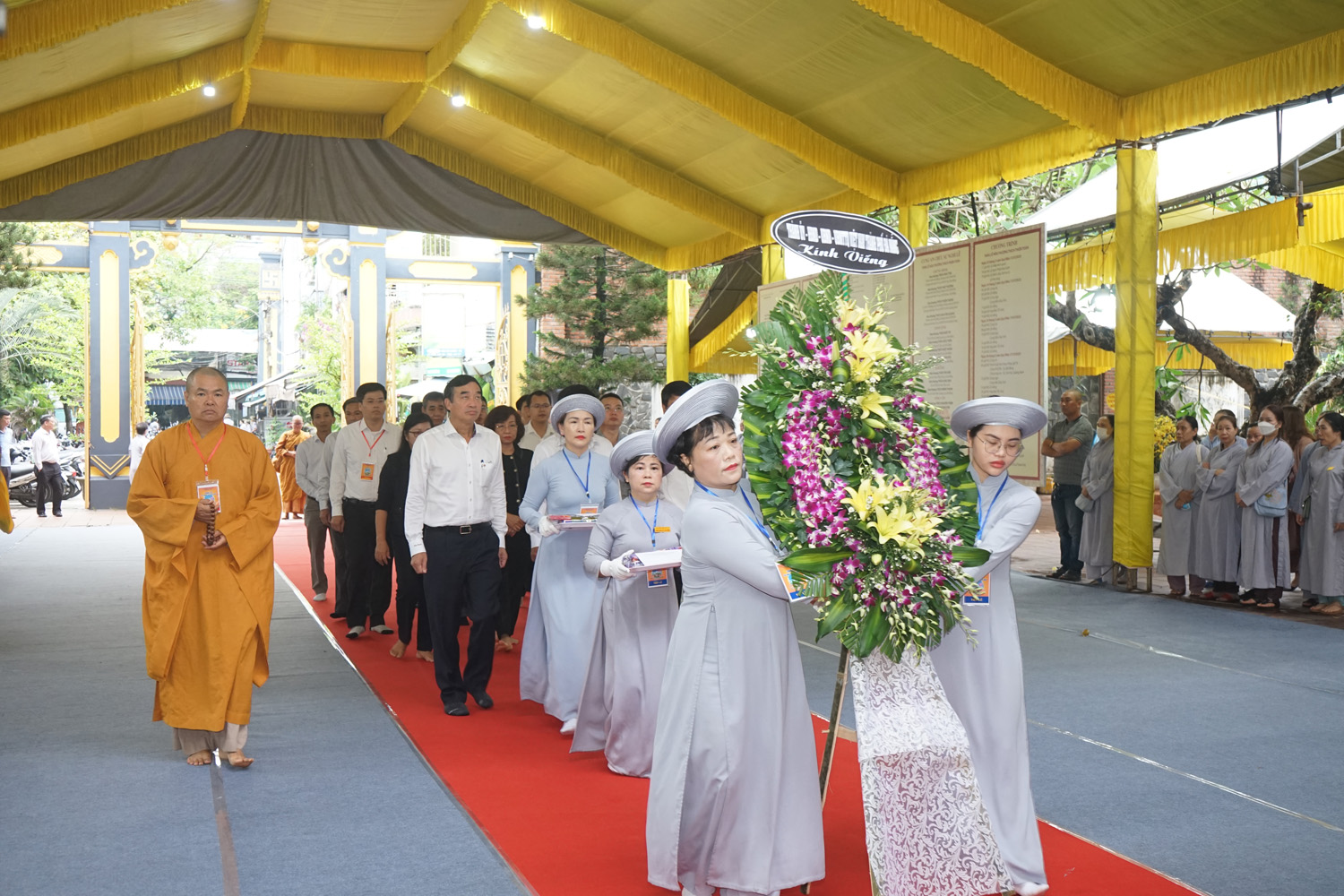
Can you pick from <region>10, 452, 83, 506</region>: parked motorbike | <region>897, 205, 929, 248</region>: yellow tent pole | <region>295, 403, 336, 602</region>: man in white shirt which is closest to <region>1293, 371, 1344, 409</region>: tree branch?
<region>897, 205, 929, 248</region>: yellow tent pole

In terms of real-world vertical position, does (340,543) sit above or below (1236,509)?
below

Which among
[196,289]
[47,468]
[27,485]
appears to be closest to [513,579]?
[47,468]

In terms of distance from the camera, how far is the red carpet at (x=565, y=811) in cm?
384

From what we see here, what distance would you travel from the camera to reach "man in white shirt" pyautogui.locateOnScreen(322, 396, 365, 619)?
8.99 metres

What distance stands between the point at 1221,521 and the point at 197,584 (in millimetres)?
7965

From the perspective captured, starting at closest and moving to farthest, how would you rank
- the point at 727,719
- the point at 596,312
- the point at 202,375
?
the point at 727,719
the point at 202,375
the point at 596,312

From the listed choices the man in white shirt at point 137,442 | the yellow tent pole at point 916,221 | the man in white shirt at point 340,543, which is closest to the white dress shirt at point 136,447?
the man in white shirt at point 137,442

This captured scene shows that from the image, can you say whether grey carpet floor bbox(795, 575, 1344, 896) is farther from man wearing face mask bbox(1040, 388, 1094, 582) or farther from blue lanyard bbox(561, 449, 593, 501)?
man wearing face mask bbox(1040, 388, 1094, 582)

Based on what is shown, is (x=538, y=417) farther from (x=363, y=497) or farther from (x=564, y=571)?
(x=564, y=571)

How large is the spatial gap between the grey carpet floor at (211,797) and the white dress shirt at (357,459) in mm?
1187

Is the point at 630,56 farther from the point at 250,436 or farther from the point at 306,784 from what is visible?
the point at 306,784

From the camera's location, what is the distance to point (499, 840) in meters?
4.23

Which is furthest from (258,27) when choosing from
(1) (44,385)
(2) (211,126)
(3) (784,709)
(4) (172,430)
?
(1) (44,385)

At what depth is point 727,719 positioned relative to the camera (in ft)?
11.2
